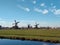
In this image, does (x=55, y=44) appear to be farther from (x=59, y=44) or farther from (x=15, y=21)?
(x=15, y=21)

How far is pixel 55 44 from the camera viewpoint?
48.0 m

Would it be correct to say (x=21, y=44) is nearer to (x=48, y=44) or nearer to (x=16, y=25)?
(x=48, y=44)

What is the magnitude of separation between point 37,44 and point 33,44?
4.08ft

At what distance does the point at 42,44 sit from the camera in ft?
162

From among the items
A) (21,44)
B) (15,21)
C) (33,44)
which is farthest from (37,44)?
(15,21)

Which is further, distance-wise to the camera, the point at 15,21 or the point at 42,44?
the point at 15,21

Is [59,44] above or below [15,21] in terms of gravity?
below

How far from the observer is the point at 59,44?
47.1m

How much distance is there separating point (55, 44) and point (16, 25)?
151065 mm

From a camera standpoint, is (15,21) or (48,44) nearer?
(48,44)

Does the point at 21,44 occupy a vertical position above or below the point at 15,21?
below

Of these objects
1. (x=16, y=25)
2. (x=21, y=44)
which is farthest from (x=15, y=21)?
(x=21, y=44)

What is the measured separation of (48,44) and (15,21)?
148 meters

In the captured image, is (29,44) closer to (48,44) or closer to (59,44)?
(48,44)
